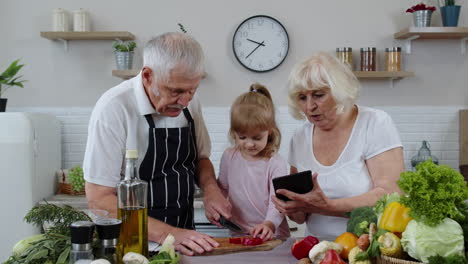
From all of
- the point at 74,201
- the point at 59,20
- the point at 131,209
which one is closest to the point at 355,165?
the point at 131,209

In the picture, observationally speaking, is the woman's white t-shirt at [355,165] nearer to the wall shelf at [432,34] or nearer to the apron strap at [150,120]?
the apron strap at [150,120]

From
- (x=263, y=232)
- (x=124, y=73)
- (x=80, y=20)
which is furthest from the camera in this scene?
(x=80, y=20)

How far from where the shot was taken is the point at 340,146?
2416 millimetres

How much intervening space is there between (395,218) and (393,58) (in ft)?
11.2

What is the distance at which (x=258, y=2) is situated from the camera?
16.0 ft

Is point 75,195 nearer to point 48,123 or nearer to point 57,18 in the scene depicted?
point 48,123

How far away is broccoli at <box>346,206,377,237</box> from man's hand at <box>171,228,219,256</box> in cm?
48

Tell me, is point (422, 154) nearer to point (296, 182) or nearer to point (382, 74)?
point (382, 74)

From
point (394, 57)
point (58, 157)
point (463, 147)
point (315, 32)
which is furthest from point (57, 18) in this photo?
point (463, 147)

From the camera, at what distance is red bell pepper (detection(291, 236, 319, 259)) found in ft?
5.93

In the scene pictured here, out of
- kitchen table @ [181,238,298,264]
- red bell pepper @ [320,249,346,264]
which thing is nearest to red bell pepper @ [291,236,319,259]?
kitchen table @ [181,238,298,264]

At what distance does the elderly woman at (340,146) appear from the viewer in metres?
2.31

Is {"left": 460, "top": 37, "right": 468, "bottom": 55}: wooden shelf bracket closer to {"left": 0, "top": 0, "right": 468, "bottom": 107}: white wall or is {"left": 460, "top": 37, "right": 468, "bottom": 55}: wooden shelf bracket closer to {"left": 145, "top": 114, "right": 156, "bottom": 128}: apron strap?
{"left": 0, "top": 0, "right": 468, "bottom": 107}: white wall

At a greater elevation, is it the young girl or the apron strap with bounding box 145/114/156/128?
the apron strap with bounding box 145/114/156/128
